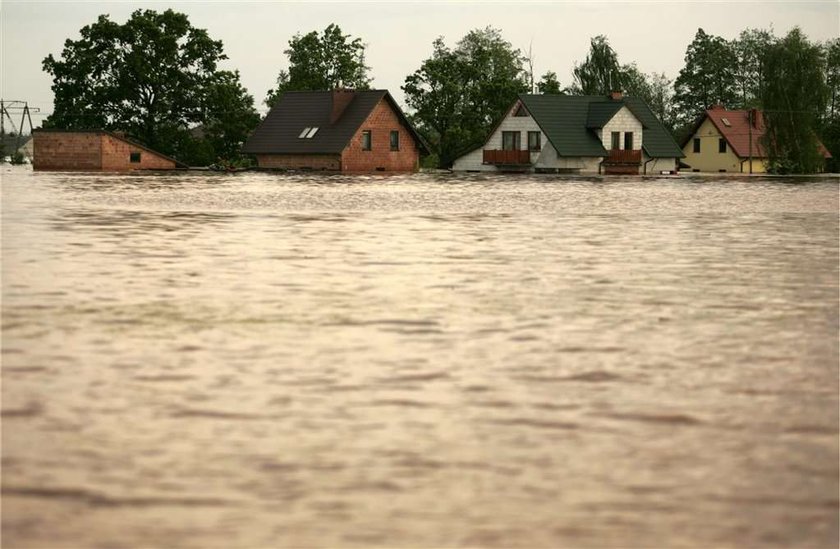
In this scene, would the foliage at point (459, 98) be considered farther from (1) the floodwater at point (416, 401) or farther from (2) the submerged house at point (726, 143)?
(1) the floodwater at point (416, 401)

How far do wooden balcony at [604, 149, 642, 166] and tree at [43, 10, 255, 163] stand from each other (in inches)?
902

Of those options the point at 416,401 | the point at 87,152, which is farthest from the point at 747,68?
the point at 416,401

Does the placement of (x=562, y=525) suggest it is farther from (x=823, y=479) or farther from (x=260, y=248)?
(x=260, y=248)

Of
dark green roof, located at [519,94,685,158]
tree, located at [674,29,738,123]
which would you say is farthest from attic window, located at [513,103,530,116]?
tree, located at [674,29,738,123]

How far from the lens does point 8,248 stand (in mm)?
16938

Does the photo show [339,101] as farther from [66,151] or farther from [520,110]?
[66,151]

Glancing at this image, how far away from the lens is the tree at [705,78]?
443ft

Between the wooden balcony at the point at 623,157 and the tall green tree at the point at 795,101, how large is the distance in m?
8.23

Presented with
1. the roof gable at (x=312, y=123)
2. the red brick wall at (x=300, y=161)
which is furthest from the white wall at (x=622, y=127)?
the red brick wall at (x=300, y=161)

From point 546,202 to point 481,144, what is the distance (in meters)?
56.0

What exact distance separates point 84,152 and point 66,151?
0.96 metres

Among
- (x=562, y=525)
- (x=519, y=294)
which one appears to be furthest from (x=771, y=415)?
(x=519, y=294)

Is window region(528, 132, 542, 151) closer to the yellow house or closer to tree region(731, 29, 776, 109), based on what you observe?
the yellow house

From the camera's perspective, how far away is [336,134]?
8188cm
